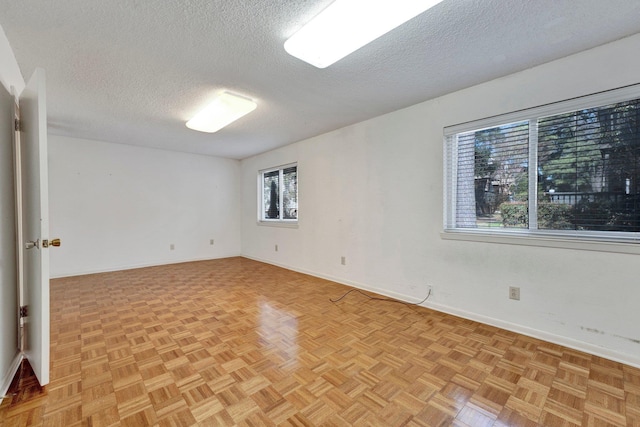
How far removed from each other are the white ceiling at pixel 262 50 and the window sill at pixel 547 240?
138 cm

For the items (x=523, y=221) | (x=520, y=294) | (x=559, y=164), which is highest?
(x=559, y=164)

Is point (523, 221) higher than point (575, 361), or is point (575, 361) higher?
point (523, 221)

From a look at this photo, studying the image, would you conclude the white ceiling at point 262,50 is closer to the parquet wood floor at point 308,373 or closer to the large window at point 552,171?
the large window at point 552,171

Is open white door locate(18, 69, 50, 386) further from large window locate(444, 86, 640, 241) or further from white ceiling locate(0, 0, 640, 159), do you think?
large window locate(444, 86, 640, 241)

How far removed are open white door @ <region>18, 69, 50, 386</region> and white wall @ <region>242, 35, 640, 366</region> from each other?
9.57ft

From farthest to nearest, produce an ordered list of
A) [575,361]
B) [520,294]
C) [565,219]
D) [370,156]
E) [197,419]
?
[370,156] → [520,294] → [565,219] → [575,361] → [197,419]

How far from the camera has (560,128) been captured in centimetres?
217

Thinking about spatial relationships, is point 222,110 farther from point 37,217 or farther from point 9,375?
point 9,375

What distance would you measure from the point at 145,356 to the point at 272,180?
3933mm

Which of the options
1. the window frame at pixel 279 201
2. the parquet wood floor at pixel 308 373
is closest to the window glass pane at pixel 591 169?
the parquet wood floor at pixel 308 373

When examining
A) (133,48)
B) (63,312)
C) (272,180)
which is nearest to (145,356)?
(63,312)

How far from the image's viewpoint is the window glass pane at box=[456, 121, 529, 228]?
2371 mm

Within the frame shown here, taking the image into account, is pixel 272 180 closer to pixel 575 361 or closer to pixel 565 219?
pixel 565 219

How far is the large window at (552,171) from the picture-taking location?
1926 mm
